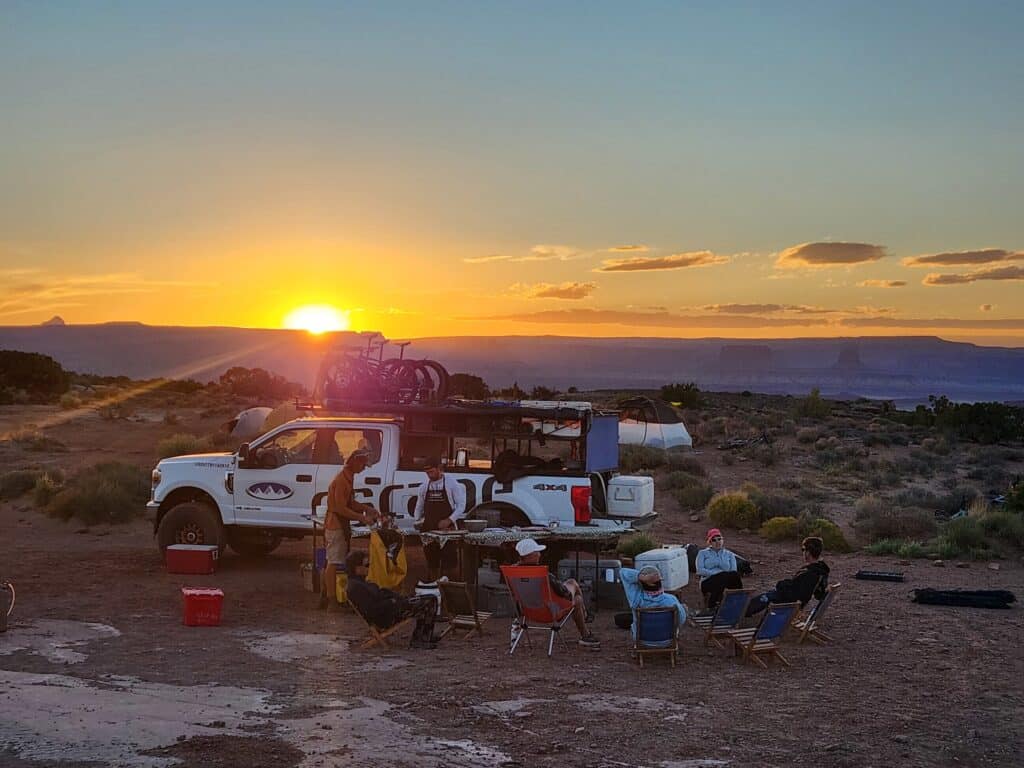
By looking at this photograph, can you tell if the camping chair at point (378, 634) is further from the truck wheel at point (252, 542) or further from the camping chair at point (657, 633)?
the truck wheel at point (252, 542)

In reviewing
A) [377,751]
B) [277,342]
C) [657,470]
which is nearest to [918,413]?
[657,470]

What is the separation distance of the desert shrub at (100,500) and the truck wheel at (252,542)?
5.20 metres

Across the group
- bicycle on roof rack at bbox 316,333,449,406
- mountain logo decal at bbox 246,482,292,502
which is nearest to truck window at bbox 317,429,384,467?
bicycle on roof rack at bbox 316,333,449,406

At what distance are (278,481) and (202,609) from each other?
2.92m

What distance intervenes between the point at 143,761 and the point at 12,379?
150 ft

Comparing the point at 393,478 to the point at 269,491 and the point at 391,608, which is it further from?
the point at 391,608

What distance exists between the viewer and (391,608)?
1077cm

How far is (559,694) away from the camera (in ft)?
29.9

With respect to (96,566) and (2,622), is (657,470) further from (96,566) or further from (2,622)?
(2,622)

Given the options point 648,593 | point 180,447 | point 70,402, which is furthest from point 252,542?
point 70,402

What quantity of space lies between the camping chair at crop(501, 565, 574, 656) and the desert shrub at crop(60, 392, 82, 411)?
35.7 metres

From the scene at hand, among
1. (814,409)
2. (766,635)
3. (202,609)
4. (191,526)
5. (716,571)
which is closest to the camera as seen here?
(766,635)

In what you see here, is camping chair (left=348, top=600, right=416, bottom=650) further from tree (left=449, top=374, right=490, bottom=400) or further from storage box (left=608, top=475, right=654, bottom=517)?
tree (left=449, top=374, right=490, bottom=400)

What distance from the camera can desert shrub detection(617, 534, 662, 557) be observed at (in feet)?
56.4
